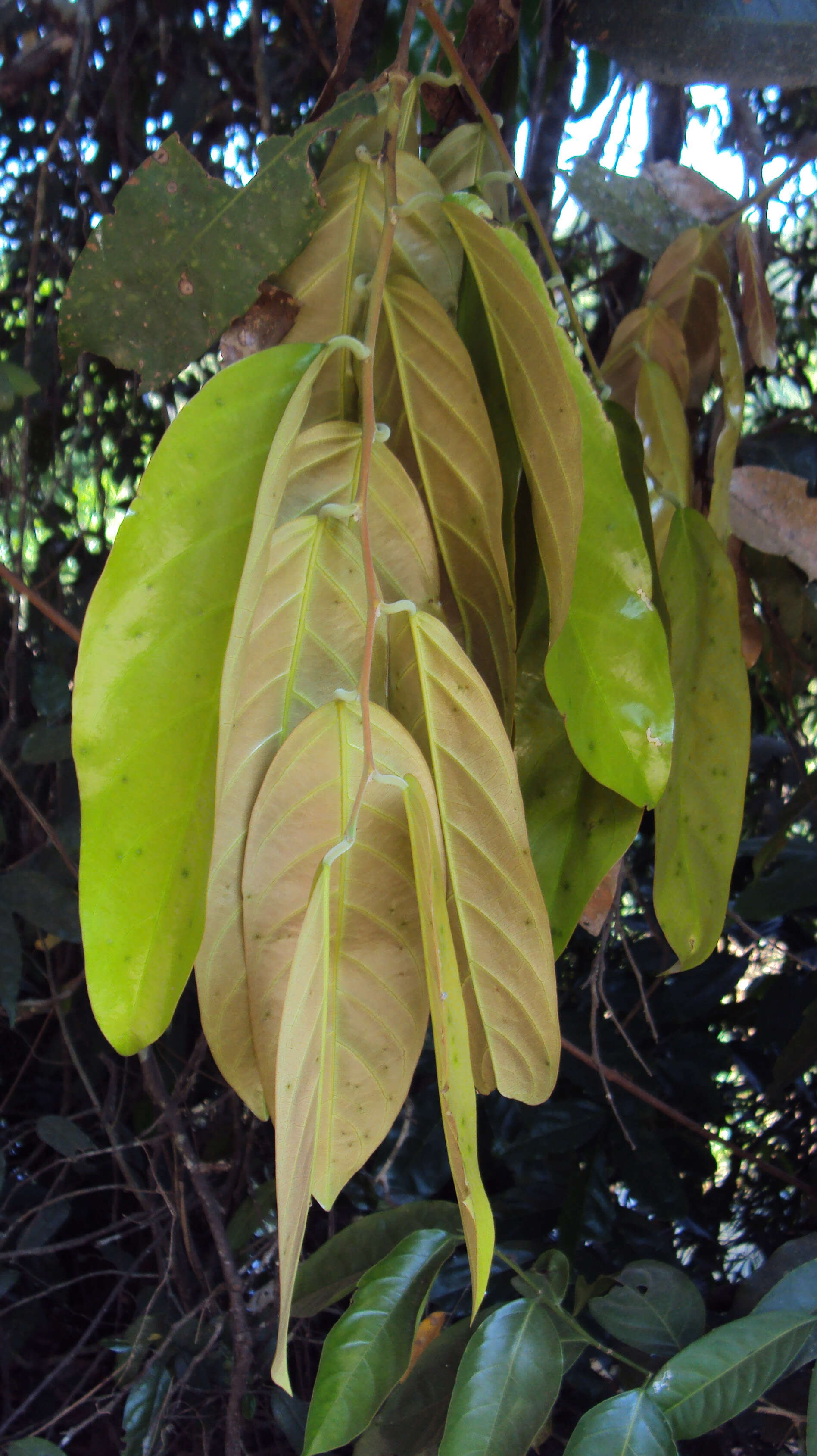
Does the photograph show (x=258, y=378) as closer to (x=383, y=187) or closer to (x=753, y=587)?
(x=383, y=187)

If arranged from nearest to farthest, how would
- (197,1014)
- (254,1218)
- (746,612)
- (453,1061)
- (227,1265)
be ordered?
(453,1061), (746,612), (227,1265), (254,1218), (197,1014)

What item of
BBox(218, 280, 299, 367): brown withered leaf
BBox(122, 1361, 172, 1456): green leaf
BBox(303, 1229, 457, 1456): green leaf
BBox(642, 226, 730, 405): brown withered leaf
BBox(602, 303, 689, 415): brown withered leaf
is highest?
BBox(642, 226, 730, 405): brown withered leaf

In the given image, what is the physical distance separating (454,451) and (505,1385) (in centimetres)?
43

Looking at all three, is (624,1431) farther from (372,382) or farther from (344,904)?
(372,382)

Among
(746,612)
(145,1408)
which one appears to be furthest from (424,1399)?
(746,612)

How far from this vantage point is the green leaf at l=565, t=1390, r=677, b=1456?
407mm

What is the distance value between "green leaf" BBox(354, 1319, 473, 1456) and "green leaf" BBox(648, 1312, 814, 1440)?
0.14m

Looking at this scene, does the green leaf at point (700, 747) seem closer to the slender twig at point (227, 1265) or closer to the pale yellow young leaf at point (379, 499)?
the pale yellow young leaf at point (379, 499)

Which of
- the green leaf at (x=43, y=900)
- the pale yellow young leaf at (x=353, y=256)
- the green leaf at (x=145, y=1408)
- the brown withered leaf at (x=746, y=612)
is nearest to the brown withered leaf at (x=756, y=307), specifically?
the brown withered leaf at (x=746, y=612)

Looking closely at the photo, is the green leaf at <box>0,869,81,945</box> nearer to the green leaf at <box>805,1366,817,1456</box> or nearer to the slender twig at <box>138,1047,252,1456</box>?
the slender twig at <box>138,1047,252,1456</box>

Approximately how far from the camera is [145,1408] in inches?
27.9

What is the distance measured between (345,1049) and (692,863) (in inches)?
6.6

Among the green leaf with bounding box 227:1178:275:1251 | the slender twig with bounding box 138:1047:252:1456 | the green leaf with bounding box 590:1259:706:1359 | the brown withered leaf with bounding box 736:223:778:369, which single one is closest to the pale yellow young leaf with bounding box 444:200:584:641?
the brown withered leaf with bounding box 736:223:778:369

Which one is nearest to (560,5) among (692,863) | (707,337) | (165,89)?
(707,337)
